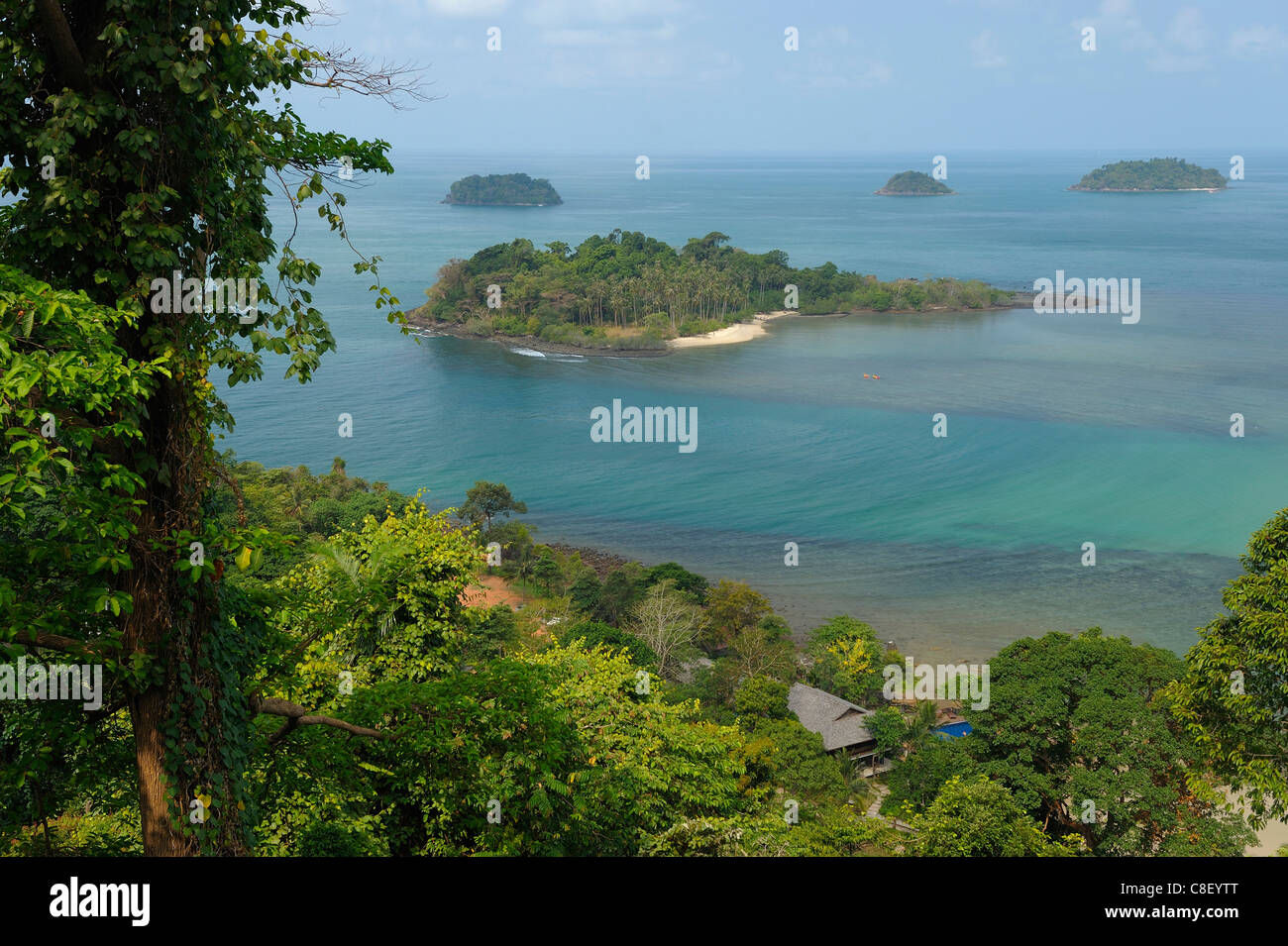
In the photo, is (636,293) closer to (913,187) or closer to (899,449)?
(899,449)

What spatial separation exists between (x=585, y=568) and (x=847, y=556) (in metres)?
10.4

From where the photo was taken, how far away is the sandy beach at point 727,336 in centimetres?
6569

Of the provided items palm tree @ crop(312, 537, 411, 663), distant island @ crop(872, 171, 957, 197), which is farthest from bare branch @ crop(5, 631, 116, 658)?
distant island @ crop(872, 171, 957, 197)

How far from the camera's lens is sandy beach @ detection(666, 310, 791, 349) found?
216 ft

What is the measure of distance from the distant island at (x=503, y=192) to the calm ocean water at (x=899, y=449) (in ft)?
183

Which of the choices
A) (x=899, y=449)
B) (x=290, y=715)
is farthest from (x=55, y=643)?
(x=899, y=449)

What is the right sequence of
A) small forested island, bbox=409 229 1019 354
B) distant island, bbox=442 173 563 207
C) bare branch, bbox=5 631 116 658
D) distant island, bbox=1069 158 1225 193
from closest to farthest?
bare branch, bbox=5 631 116 658 < small forested island, bbox=409 229 1019 354 < distant island, bbox=442 173 563 207 < distant island, bbox=1069 158 1225 193

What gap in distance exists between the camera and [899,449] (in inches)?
1825

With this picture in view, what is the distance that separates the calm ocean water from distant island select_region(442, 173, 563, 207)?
5586 cm

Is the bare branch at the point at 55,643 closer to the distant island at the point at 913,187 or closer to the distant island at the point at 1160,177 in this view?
the distant island at the point at 913,187

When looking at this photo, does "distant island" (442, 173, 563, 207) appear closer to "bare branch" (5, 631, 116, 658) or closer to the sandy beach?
the sandy beach

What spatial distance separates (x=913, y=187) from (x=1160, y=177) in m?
44.4
